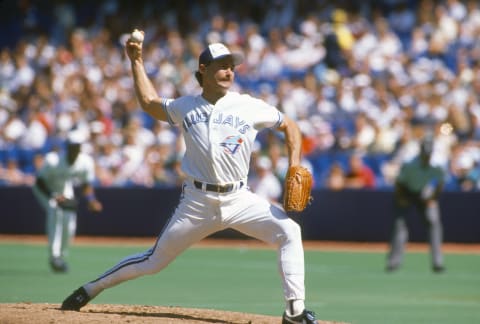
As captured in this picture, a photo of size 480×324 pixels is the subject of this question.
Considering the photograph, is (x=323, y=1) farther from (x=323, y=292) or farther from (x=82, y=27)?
(x=323, y=292)

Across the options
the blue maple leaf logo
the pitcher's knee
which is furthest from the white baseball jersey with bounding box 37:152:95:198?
the pitcher's knee

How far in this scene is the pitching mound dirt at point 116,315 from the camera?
335 inches

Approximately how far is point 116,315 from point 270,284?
5.73 m

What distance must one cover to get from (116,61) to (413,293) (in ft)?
48.6

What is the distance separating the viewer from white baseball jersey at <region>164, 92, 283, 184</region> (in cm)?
855

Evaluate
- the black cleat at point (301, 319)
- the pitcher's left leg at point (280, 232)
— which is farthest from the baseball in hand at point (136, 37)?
the black cleat at point (301, 319)

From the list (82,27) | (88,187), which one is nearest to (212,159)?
(88,187)

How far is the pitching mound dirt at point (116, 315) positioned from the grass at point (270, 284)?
4.77 ft

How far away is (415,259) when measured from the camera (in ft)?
63.9

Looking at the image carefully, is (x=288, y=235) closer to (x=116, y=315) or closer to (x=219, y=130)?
(x=219, y=130)

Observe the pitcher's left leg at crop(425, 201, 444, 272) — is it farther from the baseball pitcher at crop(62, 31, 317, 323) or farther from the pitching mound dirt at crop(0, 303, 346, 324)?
the baseball pitcher at crop(62, 31, 317, 323)

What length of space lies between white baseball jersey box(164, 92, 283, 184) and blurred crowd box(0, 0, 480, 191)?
482 inches

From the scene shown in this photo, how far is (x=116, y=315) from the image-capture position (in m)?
9.05

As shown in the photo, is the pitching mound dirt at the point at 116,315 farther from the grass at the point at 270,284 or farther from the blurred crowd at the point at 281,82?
the blurred crowd at the point at 281,82
